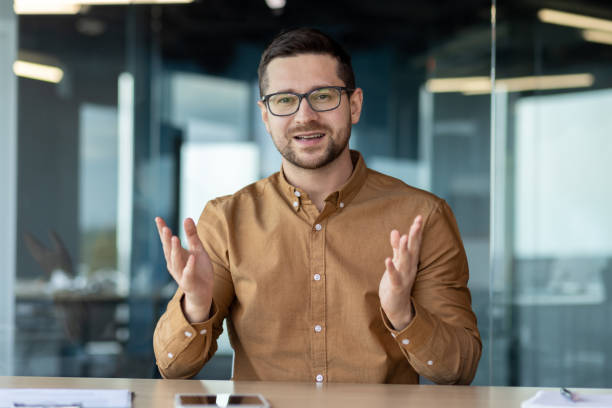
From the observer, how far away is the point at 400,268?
4.80 ft

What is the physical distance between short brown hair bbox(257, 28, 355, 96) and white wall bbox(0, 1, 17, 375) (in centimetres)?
227

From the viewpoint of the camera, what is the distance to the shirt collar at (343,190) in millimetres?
1892

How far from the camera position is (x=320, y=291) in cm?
181

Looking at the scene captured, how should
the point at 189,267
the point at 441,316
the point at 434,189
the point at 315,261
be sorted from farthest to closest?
the point at 434,189, the point at 315,261, the point at 441,316, the point at 189,267

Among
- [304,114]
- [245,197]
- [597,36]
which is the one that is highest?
[597,36]

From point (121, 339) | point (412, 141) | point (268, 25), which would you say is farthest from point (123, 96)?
point (412, 141)

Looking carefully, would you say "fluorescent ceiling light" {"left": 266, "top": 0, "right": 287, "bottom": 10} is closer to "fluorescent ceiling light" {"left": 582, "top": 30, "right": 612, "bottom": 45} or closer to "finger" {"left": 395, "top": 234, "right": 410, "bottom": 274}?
"fluorescent ceiling light" {"left": 582, "top": 30, "right": 612, "bottom": 45}

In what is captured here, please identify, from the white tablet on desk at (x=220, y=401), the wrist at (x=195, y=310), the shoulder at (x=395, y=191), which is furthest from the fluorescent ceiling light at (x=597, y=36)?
the white tablet on desk at (x=220, y=401)

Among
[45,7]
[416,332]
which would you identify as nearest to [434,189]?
[45,7]

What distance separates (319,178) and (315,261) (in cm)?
24

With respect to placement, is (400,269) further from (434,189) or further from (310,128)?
(434,189)

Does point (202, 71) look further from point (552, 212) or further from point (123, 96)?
point (552, 212)

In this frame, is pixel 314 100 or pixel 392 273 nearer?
pixel 392 273

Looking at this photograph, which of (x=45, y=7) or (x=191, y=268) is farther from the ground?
(x=45, y=7)
